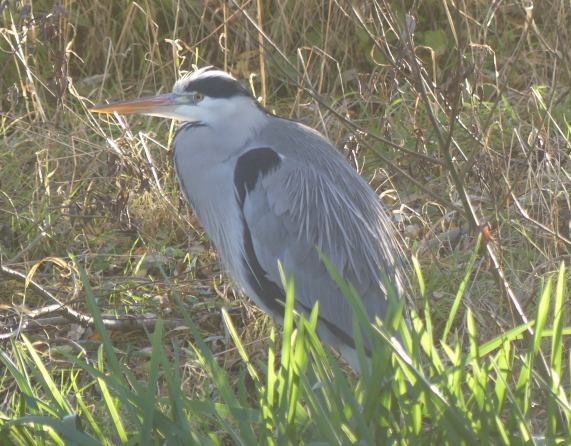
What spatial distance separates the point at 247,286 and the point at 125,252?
1.06 metres

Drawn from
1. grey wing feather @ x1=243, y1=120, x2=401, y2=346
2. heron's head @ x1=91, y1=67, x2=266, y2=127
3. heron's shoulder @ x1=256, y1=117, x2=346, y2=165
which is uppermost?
heron's head @ x1=91, y1=67, x2=266, y2=127

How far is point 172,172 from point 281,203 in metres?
1.13

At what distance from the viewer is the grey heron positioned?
329 cm

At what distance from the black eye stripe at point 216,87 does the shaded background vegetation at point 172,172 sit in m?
0.14

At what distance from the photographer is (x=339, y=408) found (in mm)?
2191

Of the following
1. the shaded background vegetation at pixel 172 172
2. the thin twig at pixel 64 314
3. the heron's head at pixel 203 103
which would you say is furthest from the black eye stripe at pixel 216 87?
the thin twig at pixel 64 314

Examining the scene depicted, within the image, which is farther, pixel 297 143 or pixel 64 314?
pixel 64 314

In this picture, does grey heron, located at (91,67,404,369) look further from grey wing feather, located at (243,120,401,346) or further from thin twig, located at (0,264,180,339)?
thin twig, located at (0,264,180,339)

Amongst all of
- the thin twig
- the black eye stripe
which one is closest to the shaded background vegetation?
the thin twig

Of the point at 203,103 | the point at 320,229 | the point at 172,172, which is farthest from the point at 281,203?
the point at 172,172

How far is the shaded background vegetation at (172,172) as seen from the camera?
359 cm

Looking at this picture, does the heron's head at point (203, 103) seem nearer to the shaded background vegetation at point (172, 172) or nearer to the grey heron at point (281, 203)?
the grey heron at point (281, 203)

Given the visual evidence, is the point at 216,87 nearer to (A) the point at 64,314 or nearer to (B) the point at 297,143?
(B) the point at 297,143

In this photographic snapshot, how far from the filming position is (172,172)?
4.32 metres
